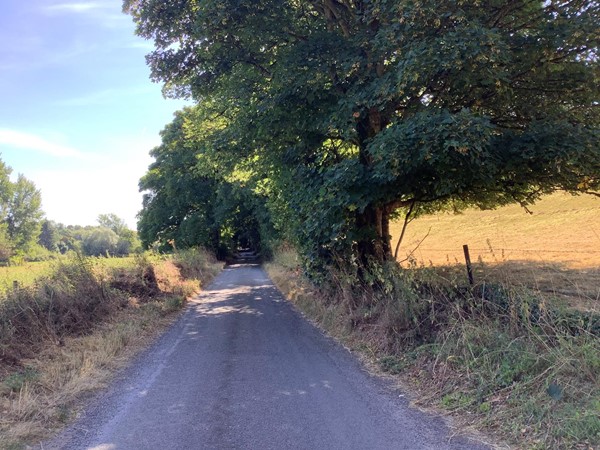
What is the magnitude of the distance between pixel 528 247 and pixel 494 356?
15.4m

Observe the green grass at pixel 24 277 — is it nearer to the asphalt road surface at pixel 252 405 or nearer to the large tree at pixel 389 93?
the asphalt road surface at pixel 252 405

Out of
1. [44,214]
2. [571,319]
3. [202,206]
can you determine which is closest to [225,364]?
[571,319]

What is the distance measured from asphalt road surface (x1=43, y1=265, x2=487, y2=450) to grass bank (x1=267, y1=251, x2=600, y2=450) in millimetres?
443

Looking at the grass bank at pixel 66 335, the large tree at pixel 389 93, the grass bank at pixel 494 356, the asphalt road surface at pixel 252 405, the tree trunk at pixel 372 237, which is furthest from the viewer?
the tree trunk at pixel 372 237

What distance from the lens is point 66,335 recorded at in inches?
356

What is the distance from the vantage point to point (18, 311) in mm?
8406

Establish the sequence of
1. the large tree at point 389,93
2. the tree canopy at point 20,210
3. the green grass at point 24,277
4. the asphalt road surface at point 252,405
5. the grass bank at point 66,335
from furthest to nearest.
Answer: the tree canopy at point 20,210
the green grass at point 24,277
the large tree at point 389,93
the grass bank at point 66,335
the asphalt road surface at point 252,405

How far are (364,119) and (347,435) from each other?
7322 millimetres

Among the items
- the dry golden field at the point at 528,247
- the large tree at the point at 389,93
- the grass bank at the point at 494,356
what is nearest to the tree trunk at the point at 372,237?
the large tree at the point at 389,93

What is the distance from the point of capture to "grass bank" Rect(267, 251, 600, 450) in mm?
4219

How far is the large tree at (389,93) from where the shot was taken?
6988mm

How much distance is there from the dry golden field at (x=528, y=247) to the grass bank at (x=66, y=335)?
6.19 meters

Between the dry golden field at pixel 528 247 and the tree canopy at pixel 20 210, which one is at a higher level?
the tree canopy at pixel 20 210

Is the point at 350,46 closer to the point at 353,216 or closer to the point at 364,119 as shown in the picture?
the point at 364,119
